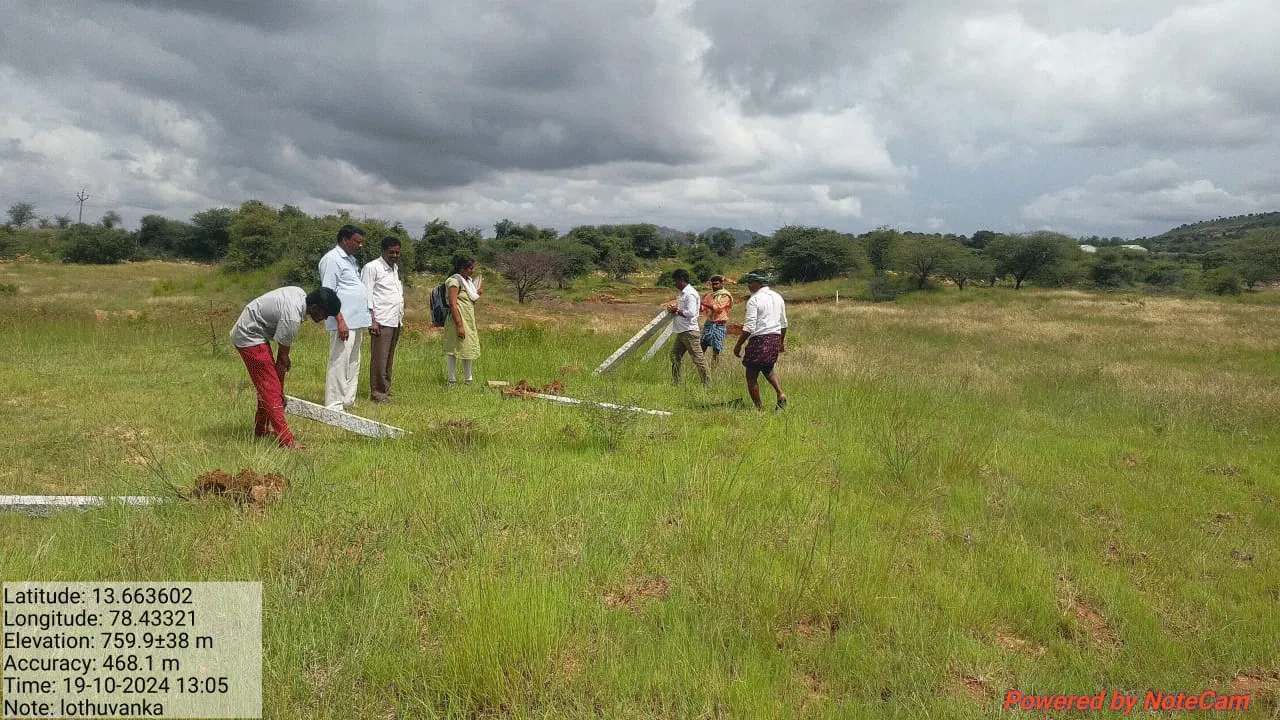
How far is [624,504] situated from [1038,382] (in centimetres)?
1115

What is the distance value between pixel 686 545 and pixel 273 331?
3.84 meters

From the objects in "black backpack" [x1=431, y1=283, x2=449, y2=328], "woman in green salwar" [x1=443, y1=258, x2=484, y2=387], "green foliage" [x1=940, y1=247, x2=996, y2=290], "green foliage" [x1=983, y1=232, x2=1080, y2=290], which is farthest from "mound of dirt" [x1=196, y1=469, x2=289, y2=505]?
"green foliage" [x1=983, y1=232, x2=1080, y2=290]

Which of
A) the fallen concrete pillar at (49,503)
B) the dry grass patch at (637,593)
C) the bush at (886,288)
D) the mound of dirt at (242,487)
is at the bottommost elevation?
the dry grass patch at (637,593)

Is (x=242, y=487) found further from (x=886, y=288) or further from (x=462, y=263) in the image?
(x=886, y=288)

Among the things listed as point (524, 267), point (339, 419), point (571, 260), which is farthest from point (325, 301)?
point (571, 260)

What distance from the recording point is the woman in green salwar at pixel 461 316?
8570 mm

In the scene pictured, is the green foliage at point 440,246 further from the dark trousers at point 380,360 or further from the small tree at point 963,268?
the dark trousers at point 380,360

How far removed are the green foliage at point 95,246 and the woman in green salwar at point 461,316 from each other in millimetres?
67105

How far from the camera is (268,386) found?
18.4 ft

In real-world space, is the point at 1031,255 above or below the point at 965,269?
above

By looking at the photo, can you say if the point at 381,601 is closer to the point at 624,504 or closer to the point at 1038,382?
the point at 624,504

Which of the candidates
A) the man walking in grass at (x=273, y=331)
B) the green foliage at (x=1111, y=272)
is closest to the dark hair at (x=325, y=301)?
the man walking in grass at (x=273, y=331)

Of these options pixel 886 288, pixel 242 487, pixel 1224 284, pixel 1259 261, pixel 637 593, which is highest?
pixel 1259 261

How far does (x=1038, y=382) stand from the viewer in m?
12.8
